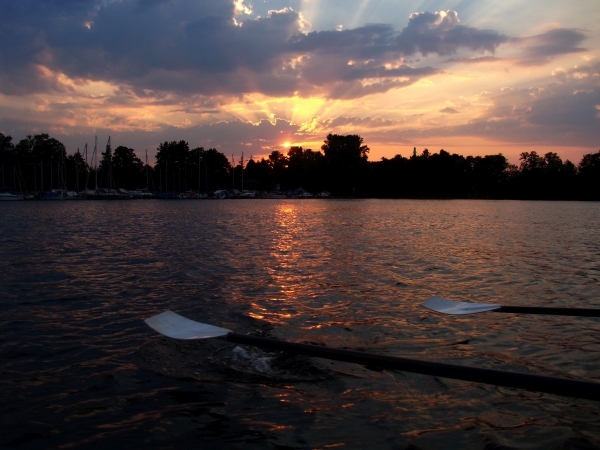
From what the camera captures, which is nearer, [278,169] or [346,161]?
[346,161]

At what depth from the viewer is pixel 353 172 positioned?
14712cm

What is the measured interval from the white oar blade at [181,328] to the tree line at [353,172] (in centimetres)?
12555

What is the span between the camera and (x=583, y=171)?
416ft

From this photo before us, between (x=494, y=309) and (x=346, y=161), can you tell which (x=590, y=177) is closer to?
(x=346, y=161)

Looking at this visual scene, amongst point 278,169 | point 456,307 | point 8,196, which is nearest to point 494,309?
point 456,307

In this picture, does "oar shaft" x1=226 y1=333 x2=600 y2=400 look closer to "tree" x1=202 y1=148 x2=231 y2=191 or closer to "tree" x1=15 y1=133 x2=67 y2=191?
"tree" x1=15 y1=133 x2=67 y2=191

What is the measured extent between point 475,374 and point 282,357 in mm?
3539

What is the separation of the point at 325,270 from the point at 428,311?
18.0ft

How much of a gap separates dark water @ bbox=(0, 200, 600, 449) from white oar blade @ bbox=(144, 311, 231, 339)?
0.55m

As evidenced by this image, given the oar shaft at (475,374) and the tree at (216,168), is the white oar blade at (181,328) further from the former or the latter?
the tree at (216,168)

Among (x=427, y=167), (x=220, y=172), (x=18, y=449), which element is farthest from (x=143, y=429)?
(x=220, y=172)

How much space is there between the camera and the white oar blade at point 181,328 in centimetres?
608

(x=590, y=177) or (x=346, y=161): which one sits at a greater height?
(x=346, y=161)

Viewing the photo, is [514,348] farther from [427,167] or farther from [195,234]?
[427,167]
